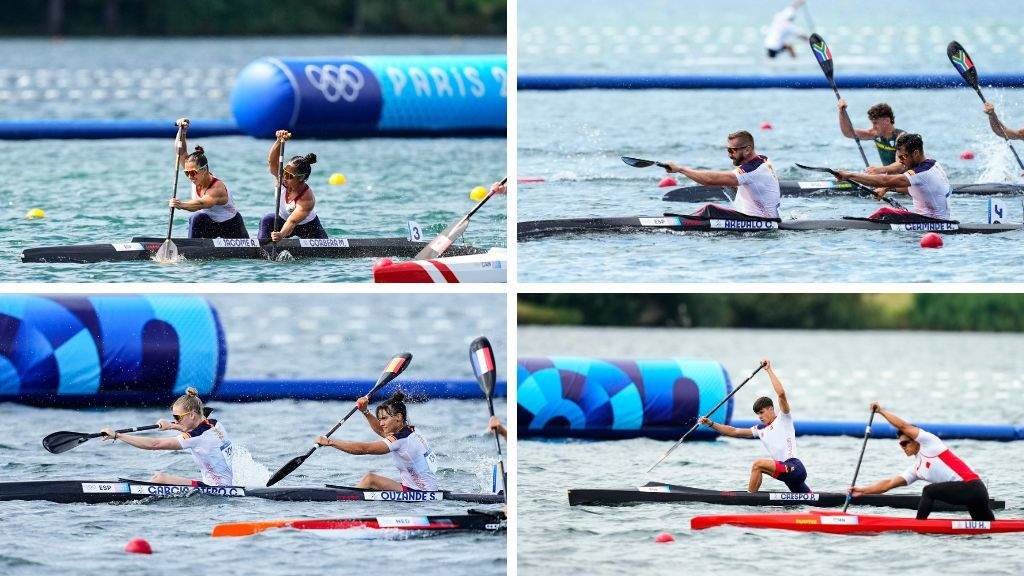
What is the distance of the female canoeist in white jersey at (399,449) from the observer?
1016 cm

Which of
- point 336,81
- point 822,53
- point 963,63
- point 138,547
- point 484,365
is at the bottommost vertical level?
point 138,547

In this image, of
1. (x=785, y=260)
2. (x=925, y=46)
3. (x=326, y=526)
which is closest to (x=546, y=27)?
(x=925, y=46)

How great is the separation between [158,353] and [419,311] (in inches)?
354

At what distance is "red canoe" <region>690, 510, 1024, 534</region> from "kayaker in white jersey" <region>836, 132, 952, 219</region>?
8.28 feet

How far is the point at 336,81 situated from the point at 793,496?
374 inches

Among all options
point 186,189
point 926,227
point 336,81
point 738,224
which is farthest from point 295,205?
point 336,81

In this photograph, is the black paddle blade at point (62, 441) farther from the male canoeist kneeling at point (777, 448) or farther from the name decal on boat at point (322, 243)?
the male canoeist kneeling at point (777, 448)

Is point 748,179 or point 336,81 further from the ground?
point 336,81

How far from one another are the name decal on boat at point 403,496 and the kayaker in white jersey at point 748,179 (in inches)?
103

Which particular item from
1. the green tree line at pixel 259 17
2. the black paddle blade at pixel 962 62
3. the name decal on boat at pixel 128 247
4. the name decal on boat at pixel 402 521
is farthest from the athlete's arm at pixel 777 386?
the green tree line at pixel 259 17

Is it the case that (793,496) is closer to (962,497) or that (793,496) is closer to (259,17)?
(962,497)

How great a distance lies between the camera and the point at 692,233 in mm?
11648

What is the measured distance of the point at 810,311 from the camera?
2372cm

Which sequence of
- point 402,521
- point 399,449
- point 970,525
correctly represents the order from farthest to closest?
point 399,449, point 970,525, point 402,521
